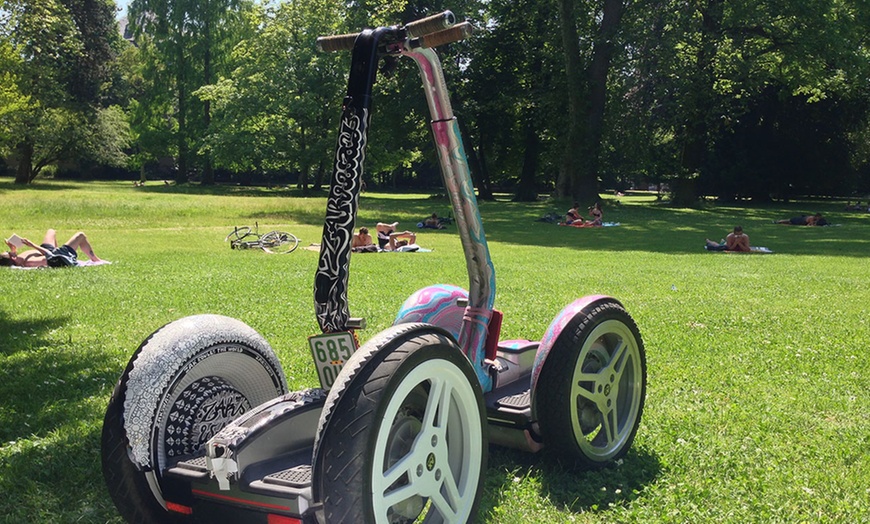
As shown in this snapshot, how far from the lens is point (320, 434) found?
8.71ft

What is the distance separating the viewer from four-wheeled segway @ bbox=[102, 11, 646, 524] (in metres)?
2.72

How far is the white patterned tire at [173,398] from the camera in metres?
3.13

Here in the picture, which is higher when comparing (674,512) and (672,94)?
(672,94)

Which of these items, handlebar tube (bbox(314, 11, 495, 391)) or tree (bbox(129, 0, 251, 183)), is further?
tree (bbox(129, 0, 251, 183))

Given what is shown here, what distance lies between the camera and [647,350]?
7.72 metres

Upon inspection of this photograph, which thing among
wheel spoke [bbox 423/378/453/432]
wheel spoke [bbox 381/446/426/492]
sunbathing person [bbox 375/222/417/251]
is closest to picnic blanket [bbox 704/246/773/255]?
sunbathing person [bbox 375/222/417/251]

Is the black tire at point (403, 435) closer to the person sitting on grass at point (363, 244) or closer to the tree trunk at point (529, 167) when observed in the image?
the person sitting on grass at point (363, 244)

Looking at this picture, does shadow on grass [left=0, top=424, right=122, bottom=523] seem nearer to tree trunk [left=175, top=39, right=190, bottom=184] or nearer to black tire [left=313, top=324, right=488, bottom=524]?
black tire [left=313, top=324, right=488, bottom=524]

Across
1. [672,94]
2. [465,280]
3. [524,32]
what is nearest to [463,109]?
[524,32]

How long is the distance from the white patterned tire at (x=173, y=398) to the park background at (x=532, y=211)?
0.73m

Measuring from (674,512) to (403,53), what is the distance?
9.10ft

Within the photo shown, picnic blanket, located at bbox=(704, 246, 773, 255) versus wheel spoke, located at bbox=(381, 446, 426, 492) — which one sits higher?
wheel spoke, located at bbox=(381, 446, 426, 492)

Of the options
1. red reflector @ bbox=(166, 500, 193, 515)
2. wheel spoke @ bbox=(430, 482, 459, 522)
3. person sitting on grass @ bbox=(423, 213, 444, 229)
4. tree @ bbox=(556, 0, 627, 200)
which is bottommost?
→ person sitting on grass @ bbox=(423, 213, 444, 229)

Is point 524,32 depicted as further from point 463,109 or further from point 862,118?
point 862,118
